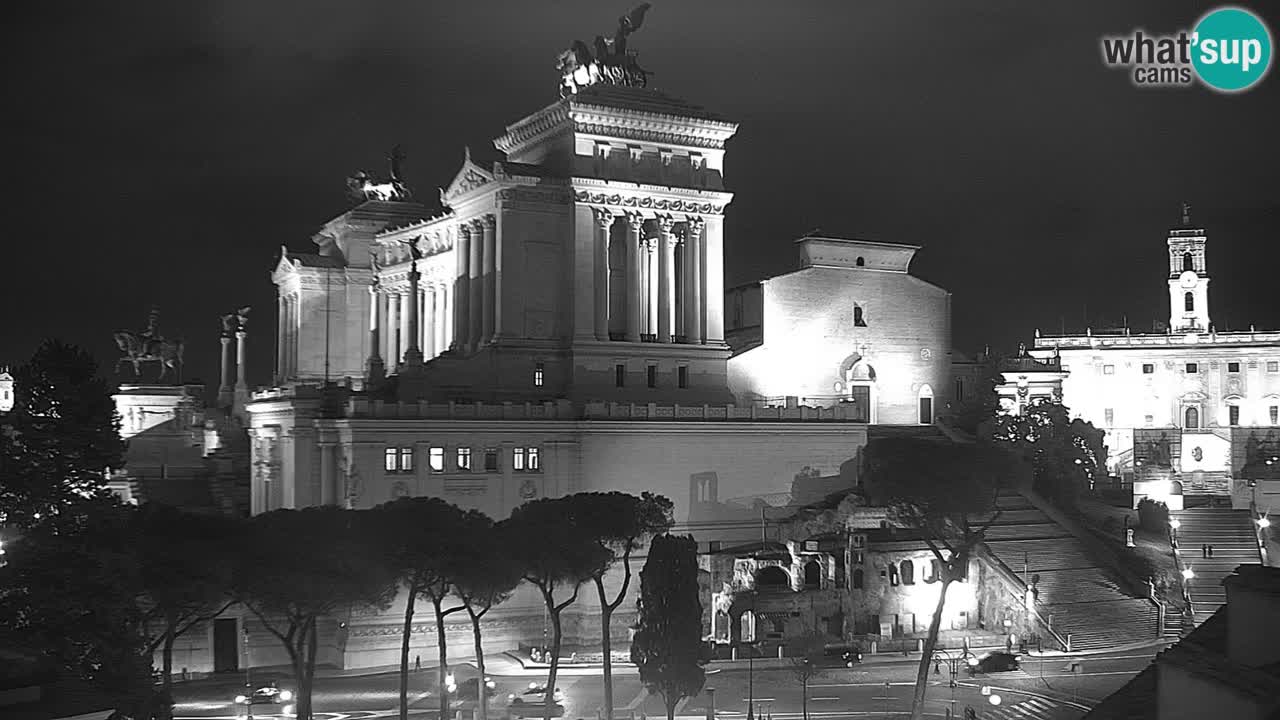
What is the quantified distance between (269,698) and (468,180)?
3667 centimetres

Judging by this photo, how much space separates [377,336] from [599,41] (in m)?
31.5

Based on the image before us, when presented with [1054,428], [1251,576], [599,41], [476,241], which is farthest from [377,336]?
[1251,576]

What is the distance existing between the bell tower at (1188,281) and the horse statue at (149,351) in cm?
9270

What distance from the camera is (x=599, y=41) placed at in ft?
275

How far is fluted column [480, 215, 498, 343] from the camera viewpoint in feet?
262

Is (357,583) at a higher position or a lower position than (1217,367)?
lower

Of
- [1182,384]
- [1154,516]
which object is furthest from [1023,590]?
[1182,384]

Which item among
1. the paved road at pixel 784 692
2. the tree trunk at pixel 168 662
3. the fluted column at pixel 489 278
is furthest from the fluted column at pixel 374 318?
the tree trunk at pixel 168 662

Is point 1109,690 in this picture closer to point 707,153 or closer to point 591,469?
point 591,469

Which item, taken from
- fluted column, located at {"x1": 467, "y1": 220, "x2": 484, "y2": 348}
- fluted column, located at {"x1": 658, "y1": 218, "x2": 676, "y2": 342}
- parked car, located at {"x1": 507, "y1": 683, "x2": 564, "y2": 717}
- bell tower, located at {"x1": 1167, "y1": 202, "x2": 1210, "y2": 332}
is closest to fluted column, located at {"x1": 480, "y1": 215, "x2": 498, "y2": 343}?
fluted column, located at {"x1": 467, "y1": 220, "x2": 484, "y2": 348}

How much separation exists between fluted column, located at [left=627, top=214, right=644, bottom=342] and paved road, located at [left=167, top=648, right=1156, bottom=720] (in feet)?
80.1

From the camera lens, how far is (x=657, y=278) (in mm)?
82188

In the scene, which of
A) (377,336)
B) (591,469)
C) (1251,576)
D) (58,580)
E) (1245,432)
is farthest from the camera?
(1245,432)

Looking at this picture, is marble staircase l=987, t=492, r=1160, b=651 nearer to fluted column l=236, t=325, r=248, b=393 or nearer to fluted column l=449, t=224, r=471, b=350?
fluted column l=449, t=224, r=471, b=350
